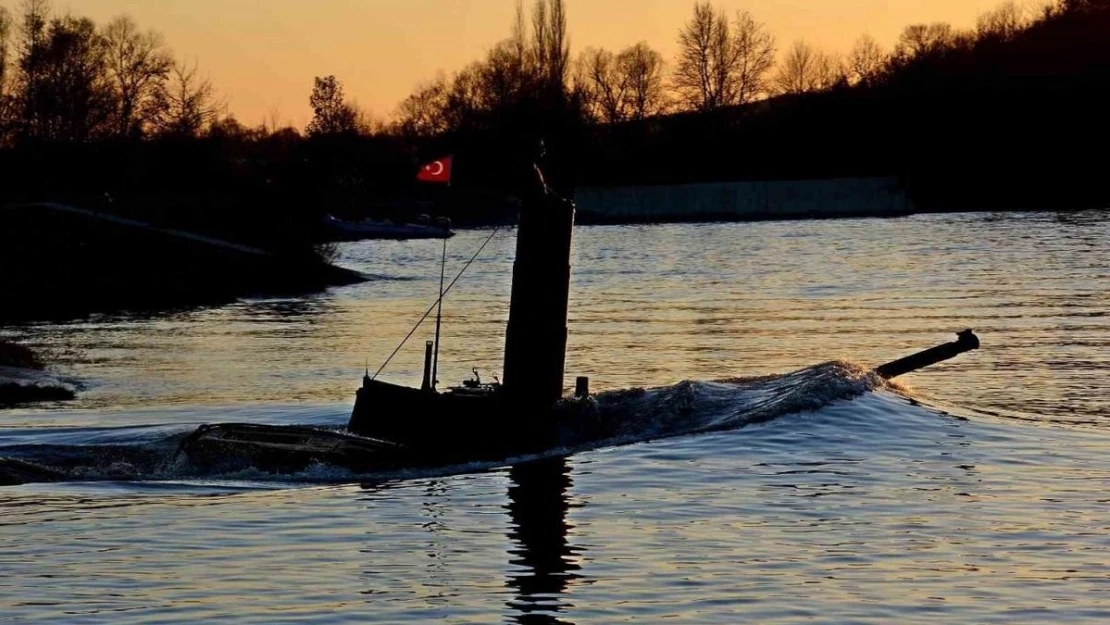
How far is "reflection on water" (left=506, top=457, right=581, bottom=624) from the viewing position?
14.6 meters

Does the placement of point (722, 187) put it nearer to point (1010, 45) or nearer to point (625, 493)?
point (1010, 45)

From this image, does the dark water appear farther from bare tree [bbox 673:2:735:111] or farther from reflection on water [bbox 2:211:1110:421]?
bare tree [bbox 673:2:735:111]

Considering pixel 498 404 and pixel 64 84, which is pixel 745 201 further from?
pixel 498 404

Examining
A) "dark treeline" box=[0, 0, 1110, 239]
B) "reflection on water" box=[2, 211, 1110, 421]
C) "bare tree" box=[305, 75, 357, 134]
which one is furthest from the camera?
"bare tree" box=[305, 75, 357, 134]

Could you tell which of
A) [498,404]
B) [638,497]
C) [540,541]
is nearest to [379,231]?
[498,404]

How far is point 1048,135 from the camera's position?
424 ft

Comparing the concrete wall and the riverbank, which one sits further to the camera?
the concrete wall

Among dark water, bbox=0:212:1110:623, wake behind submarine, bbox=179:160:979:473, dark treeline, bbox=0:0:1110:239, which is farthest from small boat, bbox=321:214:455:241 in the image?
wake behind submarine, bbox=179:160:979:473

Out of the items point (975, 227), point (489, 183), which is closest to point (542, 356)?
point (975, 227)

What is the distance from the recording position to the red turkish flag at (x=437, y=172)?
22.9 meters

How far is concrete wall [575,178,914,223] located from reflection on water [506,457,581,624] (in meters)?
109

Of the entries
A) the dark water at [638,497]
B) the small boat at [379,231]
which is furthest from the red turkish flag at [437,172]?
the small boat at [379,231]

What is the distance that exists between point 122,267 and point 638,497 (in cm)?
4641

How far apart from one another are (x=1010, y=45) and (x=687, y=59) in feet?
139
